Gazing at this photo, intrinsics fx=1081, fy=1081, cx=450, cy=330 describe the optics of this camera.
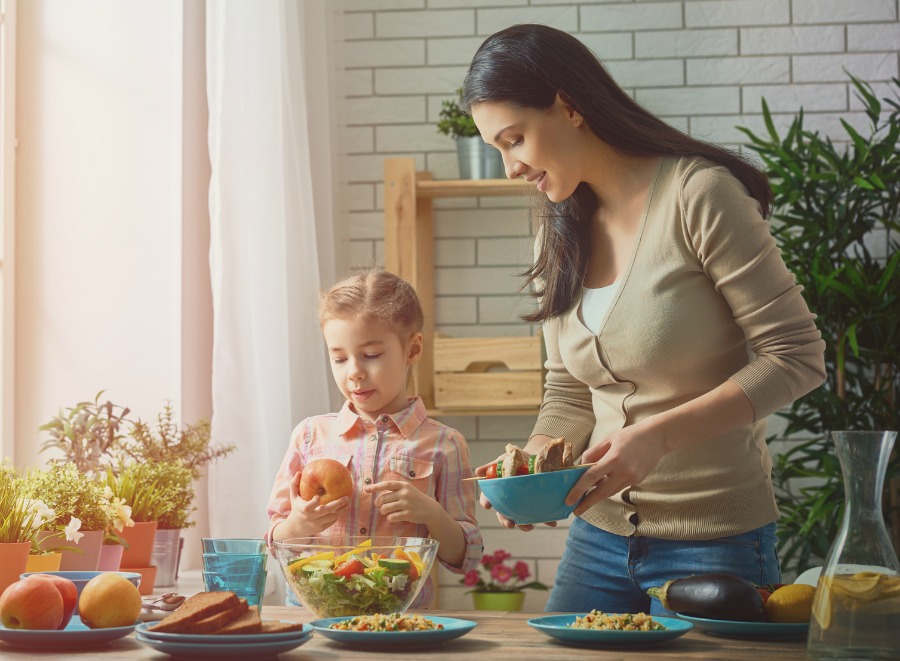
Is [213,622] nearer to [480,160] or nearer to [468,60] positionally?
[480,160]

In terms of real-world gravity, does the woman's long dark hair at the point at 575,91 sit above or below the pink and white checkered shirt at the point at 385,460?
above

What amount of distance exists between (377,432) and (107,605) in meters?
0.83

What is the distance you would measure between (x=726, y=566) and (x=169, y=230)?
1.95m

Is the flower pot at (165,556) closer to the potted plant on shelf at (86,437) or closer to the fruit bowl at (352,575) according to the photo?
the potted plant on shelf at (86,437)

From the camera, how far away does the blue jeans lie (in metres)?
1.69

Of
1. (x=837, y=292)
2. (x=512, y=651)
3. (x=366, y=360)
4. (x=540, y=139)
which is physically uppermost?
(x=540, y=139)

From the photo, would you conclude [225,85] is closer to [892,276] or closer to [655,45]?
[655,45]

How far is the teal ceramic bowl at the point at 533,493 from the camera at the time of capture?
1.38 m

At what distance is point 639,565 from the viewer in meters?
1.73

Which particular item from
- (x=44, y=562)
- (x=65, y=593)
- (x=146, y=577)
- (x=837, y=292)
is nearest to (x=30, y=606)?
(x=65, y=593)

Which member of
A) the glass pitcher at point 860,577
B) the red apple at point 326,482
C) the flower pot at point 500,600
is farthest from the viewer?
the flower pot at point 500,600

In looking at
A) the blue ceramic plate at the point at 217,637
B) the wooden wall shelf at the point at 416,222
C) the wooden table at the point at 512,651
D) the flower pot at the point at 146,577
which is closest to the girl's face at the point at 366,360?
the flower pot at the point at 146,577

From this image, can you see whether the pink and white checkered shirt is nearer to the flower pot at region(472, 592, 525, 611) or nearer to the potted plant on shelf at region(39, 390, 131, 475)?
the potted plant on shelf at region(39, 390, 131, 475)

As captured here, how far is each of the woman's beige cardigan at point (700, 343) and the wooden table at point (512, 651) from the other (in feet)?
1.51
